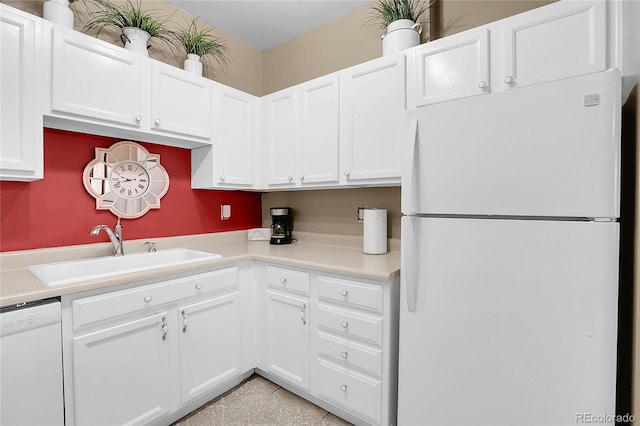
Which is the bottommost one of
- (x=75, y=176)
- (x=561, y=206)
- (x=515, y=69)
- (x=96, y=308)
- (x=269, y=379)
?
(x=269, y=379)

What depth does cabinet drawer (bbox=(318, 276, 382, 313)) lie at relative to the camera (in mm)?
1551

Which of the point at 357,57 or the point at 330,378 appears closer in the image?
the point at 330,378

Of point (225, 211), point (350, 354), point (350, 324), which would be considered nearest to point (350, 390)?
point (350, 354)

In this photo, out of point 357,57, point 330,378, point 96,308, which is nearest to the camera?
point 96,308

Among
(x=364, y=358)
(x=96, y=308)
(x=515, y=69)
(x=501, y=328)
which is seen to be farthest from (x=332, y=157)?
(x=96, y=308)

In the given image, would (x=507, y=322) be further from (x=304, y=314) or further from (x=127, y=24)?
(x=127, y=24)

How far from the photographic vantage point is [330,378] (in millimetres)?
1725

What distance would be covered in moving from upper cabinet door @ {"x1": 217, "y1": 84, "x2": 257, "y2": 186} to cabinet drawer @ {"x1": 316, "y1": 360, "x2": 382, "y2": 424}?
58.6 inches

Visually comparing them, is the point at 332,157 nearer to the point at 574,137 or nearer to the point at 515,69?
the point at 515,69

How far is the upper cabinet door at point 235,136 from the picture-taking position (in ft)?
7.56

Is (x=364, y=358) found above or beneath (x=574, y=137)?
beneath

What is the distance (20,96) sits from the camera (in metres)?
1.41

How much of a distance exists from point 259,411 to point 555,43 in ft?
8.07

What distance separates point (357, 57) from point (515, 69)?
124cm
